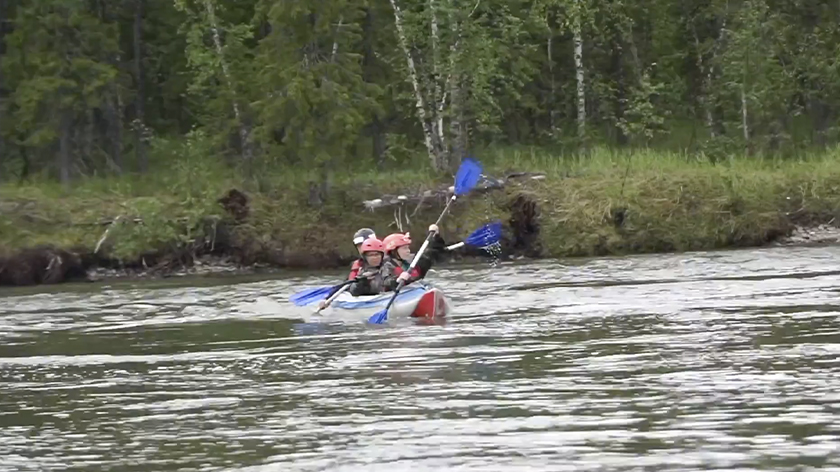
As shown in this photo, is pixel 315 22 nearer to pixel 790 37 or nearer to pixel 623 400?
pixel 790 37

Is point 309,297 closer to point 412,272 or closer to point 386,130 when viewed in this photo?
point 412,272

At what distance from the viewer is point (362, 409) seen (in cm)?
1182

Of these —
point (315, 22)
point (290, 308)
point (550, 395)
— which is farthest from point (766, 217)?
point (550, 395)

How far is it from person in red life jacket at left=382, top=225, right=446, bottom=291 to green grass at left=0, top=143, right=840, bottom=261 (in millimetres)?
10077

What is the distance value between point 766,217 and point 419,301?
13.1 meters

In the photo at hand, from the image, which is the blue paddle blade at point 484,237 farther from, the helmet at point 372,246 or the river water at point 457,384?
the helmet at point 372,246

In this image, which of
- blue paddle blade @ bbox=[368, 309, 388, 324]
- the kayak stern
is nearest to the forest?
blue paddle blade @ bbox=[368, 309, 388, 324]

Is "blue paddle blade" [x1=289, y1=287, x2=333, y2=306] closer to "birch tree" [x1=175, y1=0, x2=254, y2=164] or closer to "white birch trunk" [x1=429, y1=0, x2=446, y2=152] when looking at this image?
"white birch trunk" [x1=429, y1=0, x2=446, y2=152]

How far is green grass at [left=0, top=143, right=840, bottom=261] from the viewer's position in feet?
100

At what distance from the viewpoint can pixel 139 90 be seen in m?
43.5

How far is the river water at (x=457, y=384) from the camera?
9.95 m

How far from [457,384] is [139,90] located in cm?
3215

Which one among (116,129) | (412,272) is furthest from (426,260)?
(116,129)

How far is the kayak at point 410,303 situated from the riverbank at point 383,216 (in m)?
10.7
